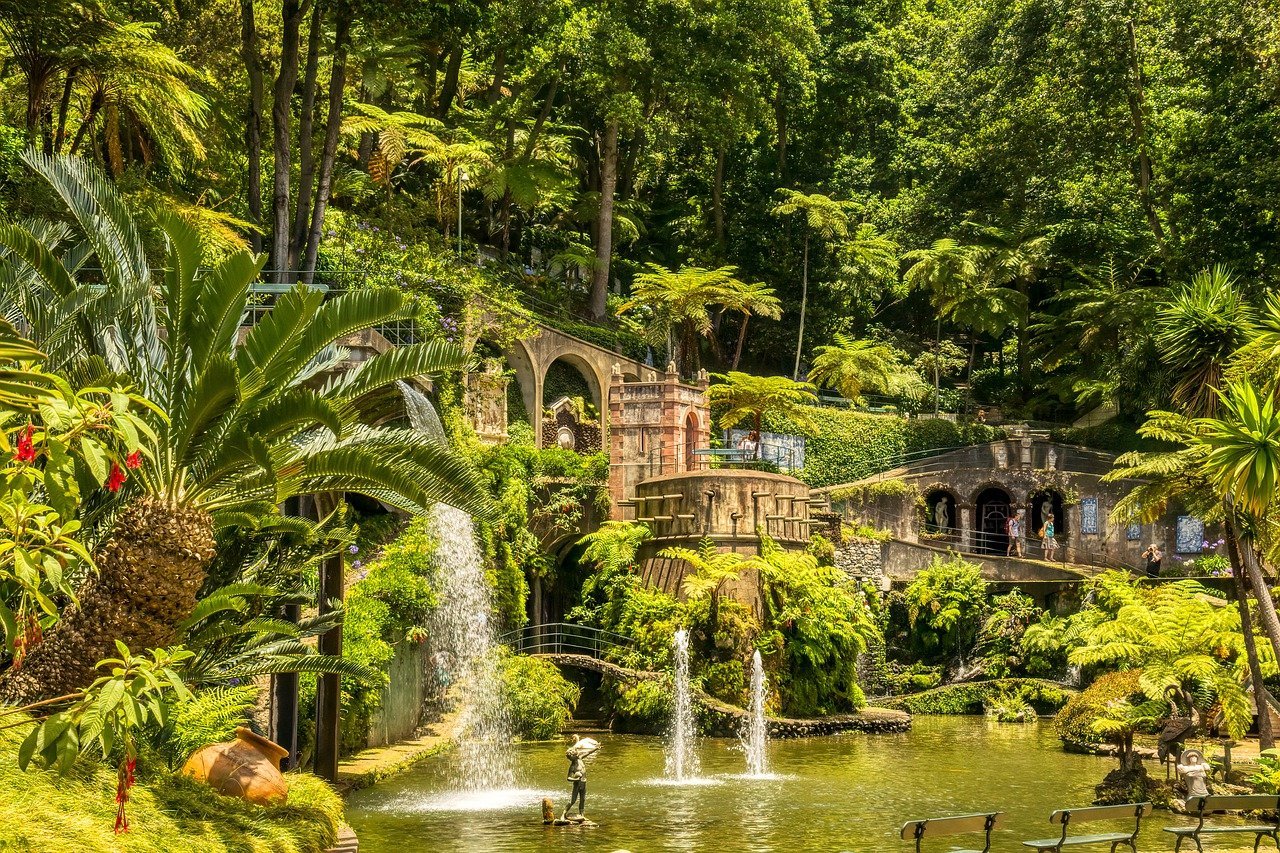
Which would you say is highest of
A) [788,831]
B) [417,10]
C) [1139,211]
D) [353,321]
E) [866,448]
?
[1139,211]

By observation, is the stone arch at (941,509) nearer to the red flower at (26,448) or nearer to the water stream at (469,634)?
the water stream at (469,634)

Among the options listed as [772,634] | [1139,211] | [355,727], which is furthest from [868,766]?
[1139,211]

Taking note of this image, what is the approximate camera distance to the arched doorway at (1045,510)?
38875mm

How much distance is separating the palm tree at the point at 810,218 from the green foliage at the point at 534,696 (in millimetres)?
18517

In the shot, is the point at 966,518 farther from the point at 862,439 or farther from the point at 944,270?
the point at 944,270

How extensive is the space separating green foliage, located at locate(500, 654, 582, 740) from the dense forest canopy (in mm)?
7903

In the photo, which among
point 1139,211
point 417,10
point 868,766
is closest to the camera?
point 868,766

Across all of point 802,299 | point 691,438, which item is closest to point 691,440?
point 691,438

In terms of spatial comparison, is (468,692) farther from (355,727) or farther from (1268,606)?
(1268,606)

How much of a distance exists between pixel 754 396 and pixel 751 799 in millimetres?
17313

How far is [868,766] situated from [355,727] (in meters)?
7.85

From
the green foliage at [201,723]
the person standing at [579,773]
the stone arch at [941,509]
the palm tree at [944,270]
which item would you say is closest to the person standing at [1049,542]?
the stone arch at [941,509]

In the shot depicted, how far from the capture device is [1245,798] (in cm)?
1272

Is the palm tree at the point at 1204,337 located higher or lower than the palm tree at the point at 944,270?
lower
